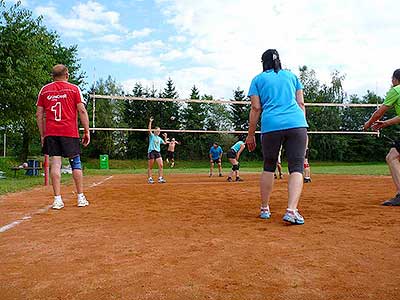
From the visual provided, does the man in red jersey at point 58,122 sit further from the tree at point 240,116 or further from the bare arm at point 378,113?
the tree at point 240,116

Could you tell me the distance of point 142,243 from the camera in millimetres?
3256

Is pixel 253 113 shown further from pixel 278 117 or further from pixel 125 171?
pixel 125 171

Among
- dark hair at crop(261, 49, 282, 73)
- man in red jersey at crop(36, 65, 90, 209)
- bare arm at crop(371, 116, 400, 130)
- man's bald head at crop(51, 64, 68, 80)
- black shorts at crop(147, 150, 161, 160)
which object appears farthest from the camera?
black shorts at crop(147, 150, 161, 160)

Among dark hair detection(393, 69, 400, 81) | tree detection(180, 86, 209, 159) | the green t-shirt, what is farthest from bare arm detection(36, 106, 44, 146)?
tree detection(180, 86, 209, 159)

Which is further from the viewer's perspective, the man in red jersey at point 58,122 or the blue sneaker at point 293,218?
the man in red jersey at point 58,122

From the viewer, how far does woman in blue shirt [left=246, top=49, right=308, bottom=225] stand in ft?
14.3

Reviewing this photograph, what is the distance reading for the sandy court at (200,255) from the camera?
2.15m

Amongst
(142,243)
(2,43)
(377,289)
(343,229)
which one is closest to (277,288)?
(377,289)

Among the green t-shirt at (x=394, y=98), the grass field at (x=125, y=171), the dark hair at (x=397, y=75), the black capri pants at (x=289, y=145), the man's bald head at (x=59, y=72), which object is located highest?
the man's bald head at (x=59, y=72)

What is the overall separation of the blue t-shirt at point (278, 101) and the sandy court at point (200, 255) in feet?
3.52

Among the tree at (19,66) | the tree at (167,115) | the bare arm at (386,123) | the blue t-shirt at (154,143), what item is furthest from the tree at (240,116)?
the bare arm at (386,123)

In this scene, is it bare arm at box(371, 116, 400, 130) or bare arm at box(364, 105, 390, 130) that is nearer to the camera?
bare arm at box(364, 105, 390, 130)

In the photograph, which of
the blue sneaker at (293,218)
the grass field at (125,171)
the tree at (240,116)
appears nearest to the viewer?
the blue sneaker at (293,218)

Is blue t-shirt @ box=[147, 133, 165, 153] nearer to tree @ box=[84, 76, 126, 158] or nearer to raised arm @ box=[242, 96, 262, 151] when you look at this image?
raised arm @ box=[242, 96, 262, 151]
